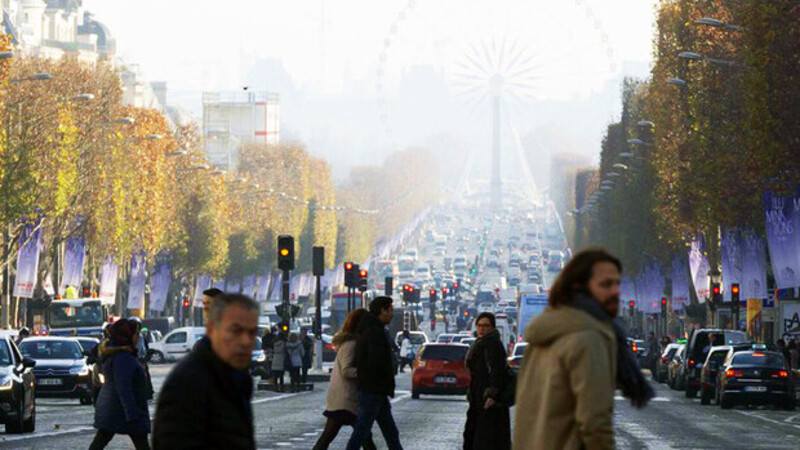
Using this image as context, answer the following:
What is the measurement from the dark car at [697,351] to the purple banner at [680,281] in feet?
107

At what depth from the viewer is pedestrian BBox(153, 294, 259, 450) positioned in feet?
28.7

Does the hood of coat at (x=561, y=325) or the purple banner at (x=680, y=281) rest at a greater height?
the purple banner at (x=680, y=281)

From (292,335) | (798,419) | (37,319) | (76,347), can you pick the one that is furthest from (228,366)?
(37,319)

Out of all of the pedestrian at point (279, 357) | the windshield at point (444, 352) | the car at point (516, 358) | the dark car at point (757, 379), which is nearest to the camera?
the dark car at point (757, 379)

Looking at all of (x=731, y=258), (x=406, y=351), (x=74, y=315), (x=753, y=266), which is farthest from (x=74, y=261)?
(x=753, y=266)

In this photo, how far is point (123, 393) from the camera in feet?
55.3

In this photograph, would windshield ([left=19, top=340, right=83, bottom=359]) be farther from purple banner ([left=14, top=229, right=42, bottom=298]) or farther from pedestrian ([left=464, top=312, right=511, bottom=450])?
pedestrian ([left=464, top=312, right=511, bottom=450])

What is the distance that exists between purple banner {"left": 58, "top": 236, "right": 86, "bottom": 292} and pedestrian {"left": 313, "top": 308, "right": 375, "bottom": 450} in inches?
2324

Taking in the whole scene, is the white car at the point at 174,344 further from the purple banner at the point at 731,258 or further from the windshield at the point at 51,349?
the windshield at the point at 51,349

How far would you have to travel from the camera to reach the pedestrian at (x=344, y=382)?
67.7 ft

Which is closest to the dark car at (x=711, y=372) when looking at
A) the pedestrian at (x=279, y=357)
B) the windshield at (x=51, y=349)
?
the pedestrian at (x=279, y=357)

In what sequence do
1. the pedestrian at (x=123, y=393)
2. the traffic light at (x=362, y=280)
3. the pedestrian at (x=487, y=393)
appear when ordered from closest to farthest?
the pedestrian at (x=123, y=393) < the pedestrian at (x=487, y=393) < the traffic light at (x=362, y=280)

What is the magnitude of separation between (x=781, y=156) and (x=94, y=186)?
4302 cm

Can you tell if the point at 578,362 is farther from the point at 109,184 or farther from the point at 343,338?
the point at 109,184
